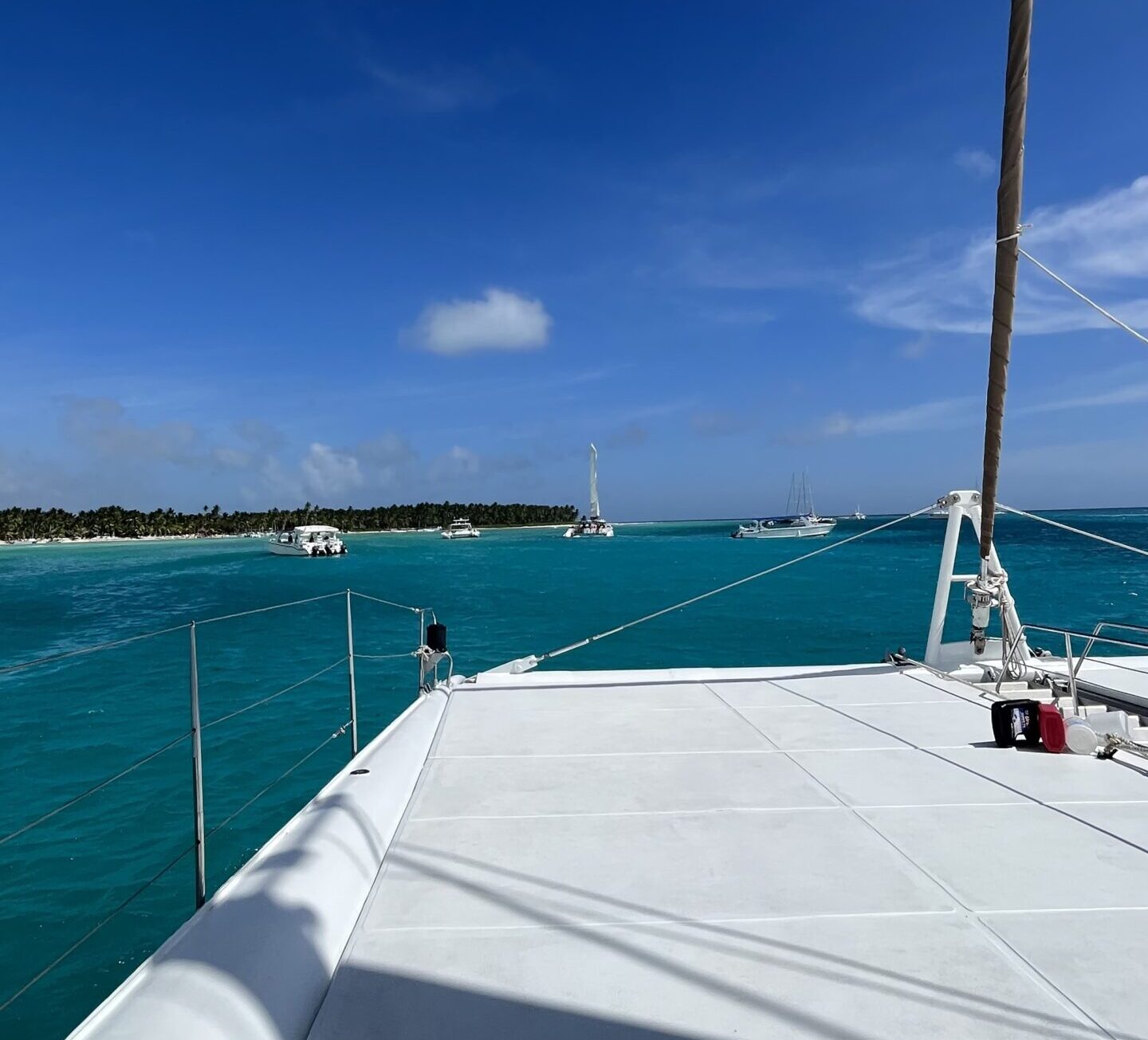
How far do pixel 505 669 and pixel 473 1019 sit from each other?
4898 millimetres

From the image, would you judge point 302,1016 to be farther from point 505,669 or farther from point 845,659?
point 845,659

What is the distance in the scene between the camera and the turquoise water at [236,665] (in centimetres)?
455

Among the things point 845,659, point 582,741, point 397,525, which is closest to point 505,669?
point 582,741

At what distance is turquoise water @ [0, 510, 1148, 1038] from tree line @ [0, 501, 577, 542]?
88.2 metres

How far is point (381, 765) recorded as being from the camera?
3.39m

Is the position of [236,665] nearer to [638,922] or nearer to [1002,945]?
[638,922]

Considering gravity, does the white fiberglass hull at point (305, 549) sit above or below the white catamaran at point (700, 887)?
below

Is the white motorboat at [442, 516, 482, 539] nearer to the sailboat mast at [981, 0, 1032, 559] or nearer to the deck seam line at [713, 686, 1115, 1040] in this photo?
the sailboat mast at [981, 0, 1032, 559]

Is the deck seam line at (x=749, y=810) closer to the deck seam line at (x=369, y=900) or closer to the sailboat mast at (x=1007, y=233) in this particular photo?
the deck seam line at (x=369, y=900)

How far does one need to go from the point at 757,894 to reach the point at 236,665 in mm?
12227

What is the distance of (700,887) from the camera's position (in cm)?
234

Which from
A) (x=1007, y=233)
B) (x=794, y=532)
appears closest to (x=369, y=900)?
(x=1007, y=233)

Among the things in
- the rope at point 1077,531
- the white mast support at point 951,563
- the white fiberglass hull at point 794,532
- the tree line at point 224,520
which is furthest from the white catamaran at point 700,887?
the tree line at point 224,520

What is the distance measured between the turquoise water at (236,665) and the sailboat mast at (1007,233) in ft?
18.4
